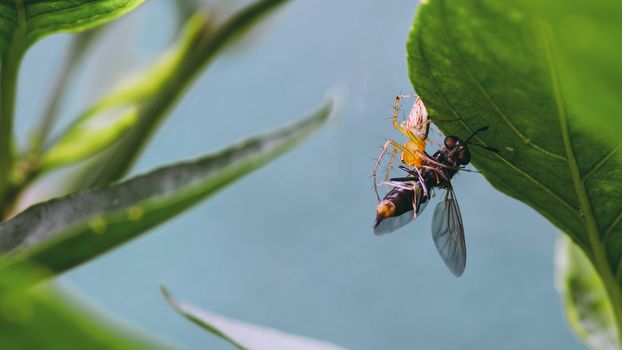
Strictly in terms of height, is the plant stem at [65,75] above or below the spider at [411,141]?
above

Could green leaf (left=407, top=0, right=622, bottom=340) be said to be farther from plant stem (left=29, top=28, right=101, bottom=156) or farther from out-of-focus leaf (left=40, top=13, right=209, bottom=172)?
plant stem (left=29, top=28, right=101, bottom=156)

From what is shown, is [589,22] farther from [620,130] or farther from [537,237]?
[537,237]

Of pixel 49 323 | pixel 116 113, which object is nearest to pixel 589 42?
pixel 49 323

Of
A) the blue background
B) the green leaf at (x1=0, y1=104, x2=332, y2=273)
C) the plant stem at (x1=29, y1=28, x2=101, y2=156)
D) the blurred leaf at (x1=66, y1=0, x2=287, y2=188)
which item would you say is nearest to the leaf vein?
the green leaf at (x1=0, y1=104, x2=332, y2=273)

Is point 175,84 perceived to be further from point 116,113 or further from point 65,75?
point 65,75

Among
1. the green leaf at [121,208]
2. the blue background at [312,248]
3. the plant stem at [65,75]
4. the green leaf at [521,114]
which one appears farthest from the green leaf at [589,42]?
the blue background at [312,248]

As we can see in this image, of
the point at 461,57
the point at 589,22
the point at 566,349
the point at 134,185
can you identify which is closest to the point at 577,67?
the point at 589,22

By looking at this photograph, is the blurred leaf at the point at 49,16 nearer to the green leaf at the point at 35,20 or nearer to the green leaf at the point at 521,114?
the green leaf at the point at 35,20
